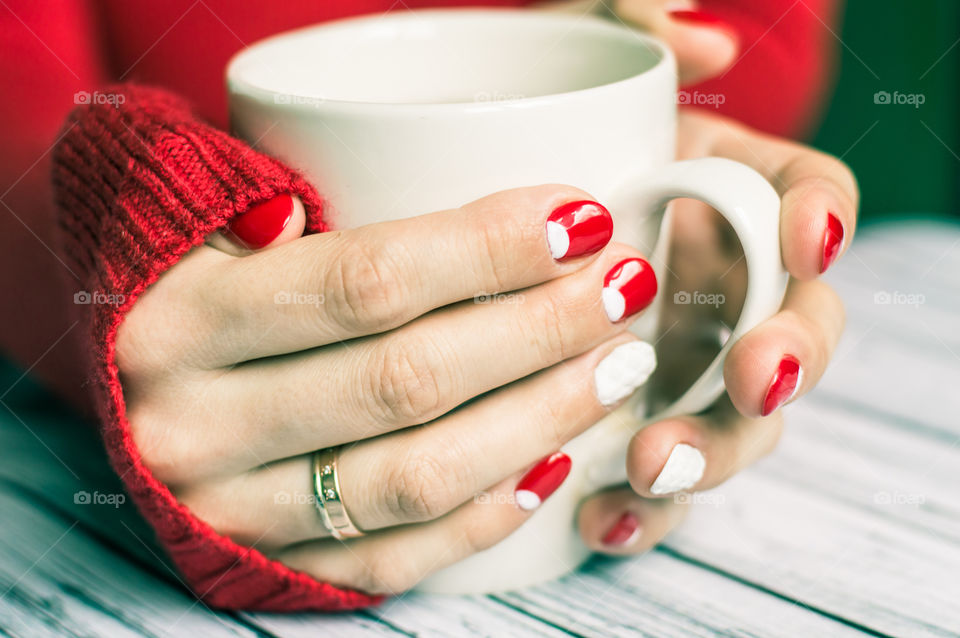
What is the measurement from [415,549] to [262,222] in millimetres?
218

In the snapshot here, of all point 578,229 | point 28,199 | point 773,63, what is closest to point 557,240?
point 578,229

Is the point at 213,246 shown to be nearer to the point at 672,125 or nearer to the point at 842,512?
the point at 672,125

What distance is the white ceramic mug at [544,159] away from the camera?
1.37 feet

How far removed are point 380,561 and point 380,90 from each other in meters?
0.37

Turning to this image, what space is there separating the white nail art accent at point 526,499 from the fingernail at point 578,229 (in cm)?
15

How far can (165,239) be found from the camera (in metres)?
0.44

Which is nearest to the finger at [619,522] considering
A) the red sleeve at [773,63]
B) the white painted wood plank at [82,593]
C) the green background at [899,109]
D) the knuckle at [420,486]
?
the knuckle at [420,486]

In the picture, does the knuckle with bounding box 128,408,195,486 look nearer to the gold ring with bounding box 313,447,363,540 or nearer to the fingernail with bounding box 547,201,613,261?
the gold ring with bounding box 313,447,363,540

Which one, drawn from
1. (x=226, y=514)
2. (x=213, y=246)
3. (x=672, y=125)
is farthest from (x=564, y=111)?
(x=226, y=514)

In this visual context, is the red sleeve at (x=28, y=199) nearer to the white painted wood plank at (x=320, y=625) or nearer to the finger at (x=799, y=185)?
the white painted wood plank at (x=320, y=625)

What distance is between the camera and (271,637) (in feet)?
1.59

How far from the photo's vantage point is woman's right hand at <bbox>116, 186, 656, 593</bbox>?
1.42 feet

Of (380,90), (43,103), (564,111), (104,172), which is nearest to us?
(564,111)

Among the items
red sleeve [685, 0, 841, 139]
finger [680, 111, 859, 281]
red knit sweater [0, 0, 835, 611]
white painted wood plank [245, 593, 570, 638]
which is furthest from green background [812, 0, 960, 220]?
white painted wood plank [245, 593, 570, 638]
